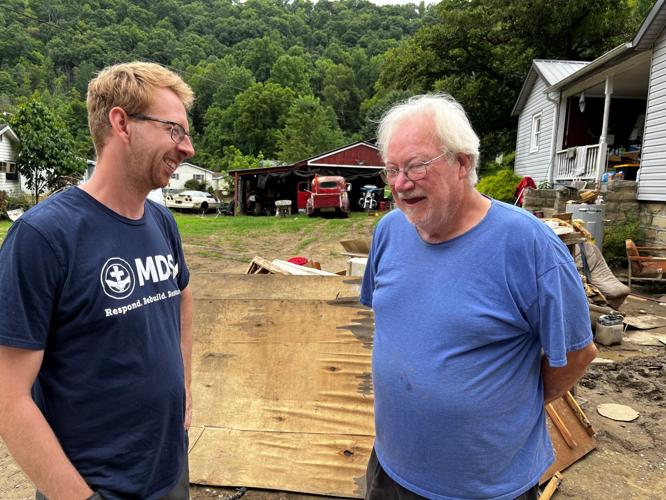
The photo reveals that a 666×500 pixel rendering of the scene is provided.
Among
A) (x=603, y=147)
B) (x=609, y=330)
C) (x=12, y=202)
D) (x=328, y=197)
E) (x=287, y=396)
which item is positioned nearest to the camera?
(x=287, y=396)

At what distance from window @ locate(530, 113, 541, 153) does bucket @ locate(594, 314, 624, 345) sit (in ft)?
44.3

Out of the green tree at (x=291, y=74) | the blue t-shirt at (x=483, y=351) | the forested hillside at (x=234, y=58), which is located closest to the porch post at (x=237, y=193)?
the forested hillside at (x=234, y=58)

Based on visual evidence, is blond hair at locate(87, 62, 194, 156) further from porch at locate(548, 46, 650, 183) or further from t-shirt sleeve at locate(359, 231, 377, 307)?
porch at locate(548, 46, 650, 183)

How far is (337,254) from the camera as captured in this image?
13.0 m

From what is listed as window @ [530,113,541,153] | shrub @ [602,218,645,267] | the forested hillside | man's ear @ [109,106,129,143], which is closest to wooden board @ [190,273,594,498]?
man's ear @ [109,106,129,143]

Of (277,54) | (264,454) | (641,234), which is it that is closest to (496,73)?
(641,234)

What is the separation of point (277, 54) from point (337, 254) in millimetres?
82998

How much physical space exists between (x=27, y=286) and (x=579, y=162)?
603 inches

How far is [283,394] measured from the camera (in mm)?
3412

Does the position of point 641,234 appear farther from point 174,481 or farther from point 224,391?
point 174,481

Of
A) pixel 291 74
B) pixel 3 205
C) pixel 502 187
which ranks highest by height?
pixel 291 74

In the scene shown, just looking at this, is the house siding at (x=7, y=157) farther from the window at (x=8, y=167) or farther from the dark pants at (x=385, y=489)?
the dark pants at (x=385, y=489)

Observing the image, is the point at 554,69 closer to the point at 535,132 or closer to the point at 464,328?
the point at 535,132

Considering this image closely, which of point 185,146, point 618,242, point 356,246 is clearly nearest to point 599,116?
point 618,242
